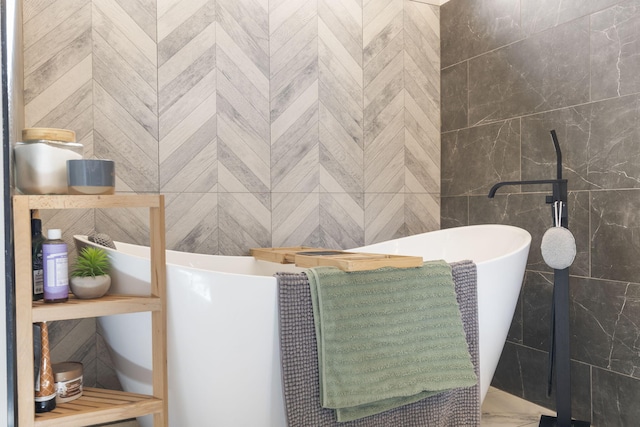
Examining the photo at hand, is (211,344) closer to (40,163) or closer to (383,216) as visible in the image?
(40,163)

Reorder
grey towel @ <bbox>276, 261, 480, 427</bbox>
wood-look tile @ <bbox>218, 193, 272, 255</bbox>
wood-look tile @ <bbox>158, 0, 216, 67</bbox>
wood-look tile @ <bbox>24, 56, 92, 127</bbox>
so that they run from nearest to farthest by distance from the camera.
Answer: grey towel @ <bbox>276, 261, 480, 427</bbox> < wood-look tile @ <bbox>24, 56, 92, 127</bbox> < wood-look tile @ <bbox>158, 0, 216, 67</bbox> < wood-look tile @ <bbox>218, 193, 272, 255</bbox>

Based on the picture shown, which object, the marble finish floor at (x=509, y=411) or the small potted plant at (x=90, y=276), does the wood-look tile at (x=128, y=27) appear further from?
the marble finish floor at (x=509, y=411)

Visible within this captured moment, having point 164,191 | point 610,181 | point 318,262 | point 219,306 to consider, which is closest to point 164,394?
point 219,306

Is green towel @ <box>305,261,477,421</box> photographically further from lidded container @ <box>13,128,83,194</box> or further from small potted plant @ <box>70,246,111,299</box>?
lidded container @ <box>13,128,83,194</box>

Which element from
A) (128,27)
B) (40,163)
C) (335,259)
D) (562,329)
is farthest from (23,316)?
(562,329)

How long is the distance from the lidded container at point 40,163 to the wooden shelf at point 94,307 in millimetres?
298

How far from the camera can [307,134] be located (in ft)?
9.16

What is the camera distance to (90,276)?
1.53 meters

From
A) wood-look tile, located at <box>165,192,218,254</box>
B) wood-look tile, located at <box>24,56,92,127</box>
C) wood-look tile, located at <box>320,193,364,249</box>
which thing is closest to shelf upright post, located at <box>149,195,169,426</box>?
wood-look tile, located at <box>165,192,218,254</box>

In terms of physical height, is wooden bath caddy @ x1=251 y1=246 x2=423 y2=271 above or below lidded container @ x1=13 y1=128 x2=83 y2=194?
below

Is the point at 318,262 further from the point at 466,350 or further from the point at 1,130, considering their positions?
the point at 1,130

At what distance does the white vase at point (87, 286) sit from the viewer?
150cm

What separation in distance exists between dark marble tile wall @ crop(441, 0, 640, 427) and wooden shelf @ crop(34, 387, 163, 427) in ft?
5.75

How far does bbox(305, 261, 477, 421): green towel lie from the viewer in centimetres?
163
